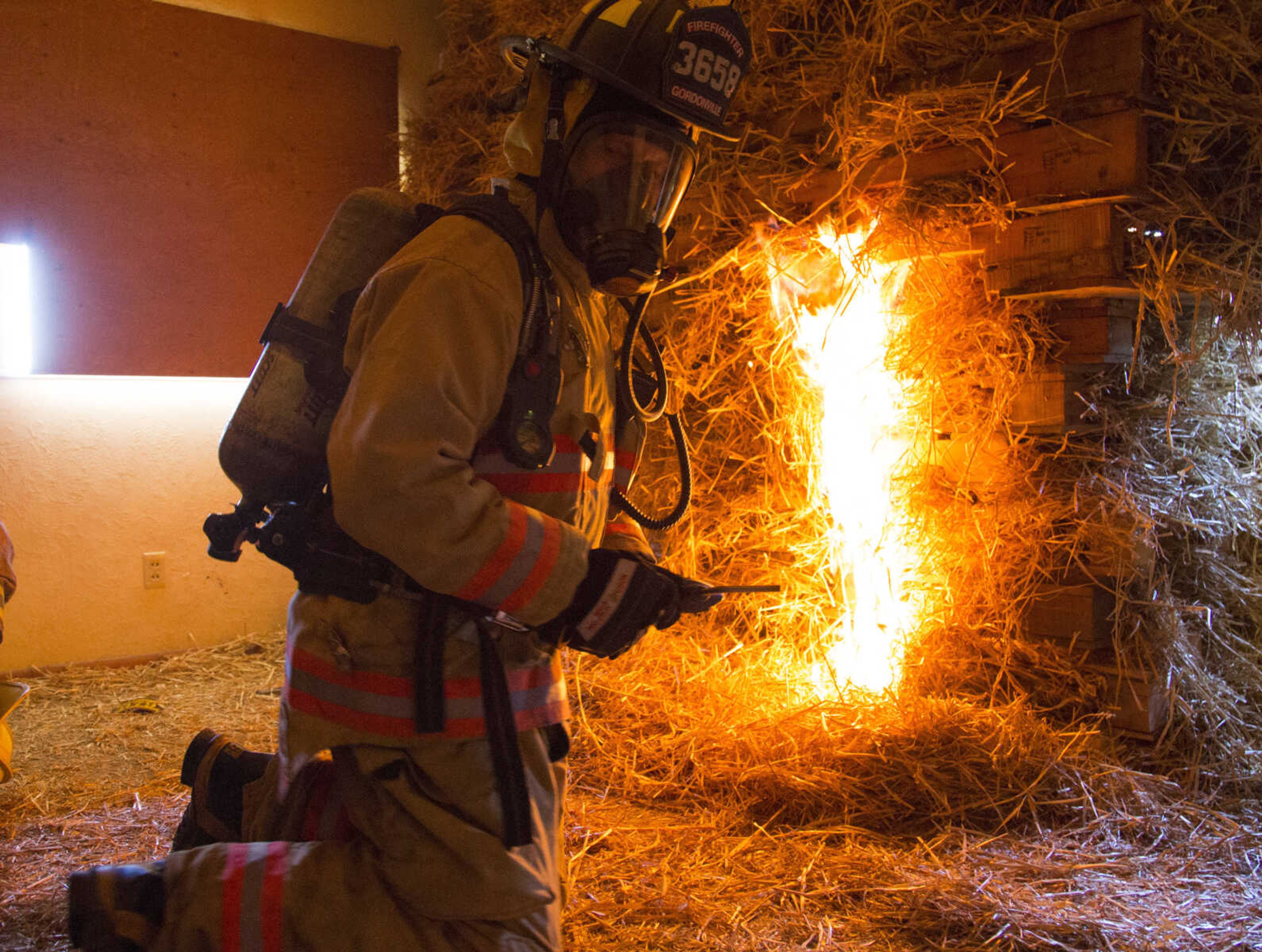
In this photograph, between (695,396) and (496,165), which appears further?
(496,165)

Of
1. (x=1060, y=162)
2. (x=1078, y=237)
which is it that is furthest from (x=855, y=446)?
(x=1060, y=162)

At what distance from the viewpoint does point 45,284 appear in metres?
4.60

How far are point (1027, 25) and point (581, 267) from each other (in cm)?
201

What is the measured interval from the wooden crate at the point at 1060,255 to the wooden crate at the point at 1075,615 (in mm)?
970

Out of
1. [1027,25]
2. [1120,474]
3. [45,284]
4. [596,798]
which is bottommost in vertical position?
[596,798]

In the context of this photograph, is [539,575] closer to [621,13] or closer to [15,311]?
[621,13]

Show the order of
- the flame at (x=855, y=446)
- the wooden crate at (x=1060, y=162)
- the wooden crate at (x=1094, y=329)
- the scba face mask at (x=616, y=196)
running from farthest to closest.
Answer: the flame at (x=855, y=446) → the wooden crate at (x=1094, y=329) → the wooden crate at (x=1060, y=162) → the scba face mask at (x=616, y=196)

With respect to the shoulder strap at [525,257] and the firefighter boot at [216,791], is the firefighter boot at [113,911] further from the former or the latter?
the shoulder strap at [525,257]

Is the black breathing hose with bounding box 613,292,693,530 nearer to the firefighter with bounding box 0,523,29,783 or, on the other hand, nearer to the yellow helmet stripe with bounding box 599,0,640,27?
the yellow helmet stripe with bounding box 599,0,640,27

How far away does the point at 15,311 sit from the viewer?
457 cm

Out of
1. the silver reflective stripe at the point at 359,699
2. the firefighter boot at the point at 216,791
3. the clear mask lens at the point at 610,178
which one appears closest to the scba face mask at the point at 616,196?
the clear mask lens at the point at 610,178

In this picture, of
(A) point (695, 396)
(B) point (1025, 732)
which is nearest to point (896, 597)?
(B) point (1025, 732)

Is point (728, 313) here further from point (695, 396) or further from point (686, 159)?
point (686, 159)

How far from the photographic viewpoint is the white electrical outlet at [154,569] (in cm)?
505
